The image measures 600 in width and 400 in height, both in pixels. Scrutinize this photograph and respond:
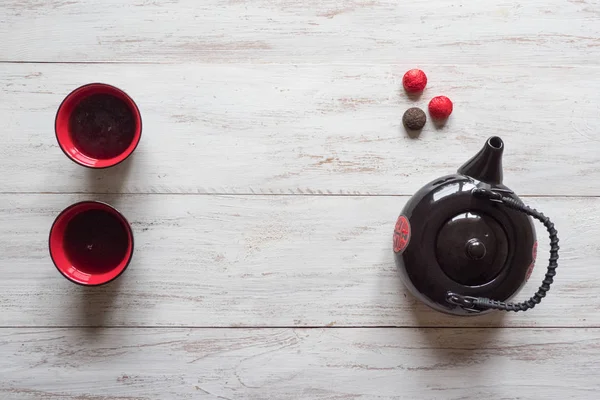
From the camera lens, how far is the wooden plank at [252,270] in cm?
93

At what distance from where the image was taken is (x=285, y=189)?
94 cm

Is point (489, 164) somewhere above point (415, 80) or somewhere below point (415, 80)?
below

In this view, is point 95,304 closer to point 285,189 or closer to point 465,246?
point 285,189

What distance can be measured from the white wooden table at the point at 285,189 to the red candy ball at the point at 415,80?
0.09 ft

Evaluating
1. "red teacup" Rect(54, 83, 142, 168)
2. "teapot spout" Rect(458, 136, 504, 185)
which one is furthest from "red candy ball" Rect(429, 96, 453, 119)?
"red teacup" Rect(54, 83, 142, 168)

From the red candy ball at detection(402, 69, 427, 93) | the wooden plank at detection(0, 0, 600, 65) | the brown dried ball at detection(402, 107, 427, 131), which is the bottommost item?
the brown dried ball at detection(402, 107, 427, 131)

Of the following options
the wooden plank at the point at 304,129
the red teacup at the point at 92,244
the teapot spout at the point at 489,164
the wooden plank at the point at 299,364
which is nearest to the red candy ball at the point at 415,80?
the wooden plank at the point at 304,129

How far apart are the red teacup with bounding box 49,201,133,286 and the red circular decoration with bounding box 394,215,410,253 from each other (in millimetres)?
437

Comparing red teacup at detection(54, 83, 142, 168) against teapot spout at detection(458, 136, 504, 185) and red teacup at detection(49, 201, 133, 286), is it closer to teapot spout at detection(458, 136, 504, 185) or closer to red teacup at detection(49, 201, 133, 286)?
red teacup at detection(49, 201, 133, 286)

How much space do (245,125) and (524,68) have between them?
517mm

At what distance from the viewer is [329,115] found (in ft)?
3.10

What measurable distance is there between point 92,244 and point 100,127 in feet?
0.65

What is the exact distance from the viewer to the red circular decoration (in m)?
0.82

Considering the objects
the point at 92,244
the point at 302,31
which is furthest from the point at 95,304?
the point at 302,31
